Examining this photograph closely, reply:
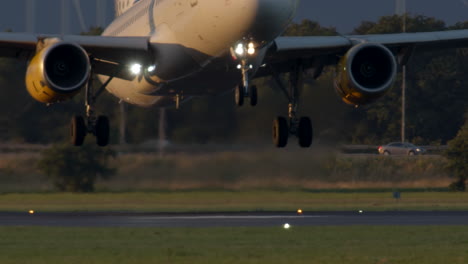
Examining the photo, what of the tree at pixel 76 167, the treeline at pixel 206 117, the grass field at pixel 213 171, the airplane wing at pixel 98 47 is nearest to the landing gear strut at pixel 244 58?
the airplane wing at pixel 98 47

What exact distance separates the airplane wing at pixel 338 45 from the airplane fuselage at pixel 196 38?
2.11m

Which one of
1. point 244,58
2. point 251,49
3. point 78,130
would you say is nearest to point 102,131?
point 78,130

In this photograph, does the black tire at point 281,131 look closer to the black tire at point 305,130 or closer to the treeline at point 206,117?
the black tire at point 305,130

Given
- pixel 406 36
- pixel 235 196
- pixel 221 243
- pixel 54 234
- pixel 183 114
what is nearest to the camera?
pixel 221 243

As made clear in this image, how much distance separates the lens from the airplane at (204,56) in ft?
92.9

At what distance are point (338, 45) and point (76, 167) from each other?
1906cm

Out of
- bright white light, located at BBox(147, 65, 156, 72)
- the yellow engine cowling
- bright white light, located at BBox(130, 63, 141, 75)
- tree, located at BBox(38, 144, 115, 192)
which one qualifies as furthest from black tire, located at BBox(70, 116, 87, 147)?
tree, located at BBox(38, 144, 115, 192)

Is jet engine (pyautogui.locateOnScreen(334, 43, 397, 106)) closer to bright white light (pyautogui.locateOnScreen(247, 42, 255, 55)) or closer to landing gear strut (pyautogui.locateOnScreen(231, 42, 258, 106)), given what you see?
landing gear strut (pyautogui.locateOnScreen(231, 42, 258, 106))

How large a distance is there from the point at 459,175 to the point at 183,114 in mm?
21036

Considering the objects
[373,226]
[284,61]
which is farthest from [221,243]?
[284,61]

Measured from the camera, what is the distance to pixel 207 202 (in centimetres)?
4259

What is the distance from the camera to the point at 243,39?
28.0 metres

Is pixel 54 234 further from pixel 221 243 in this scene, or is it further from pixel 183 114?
pixel 183 114

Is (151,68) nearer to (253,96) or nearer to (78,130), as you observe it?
(78,130)
